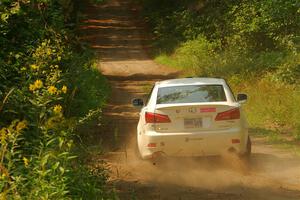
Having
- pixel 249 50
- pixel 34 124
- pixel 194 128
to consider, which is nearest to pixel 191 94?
pixel 194 128

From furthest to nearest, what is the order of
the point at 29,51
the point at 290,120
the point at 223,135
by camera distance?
the point at 290,120 → the point at 223,135 → the point at 29,51

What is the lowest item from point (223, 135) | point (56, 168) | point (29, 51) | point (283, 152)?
point (283, 152)

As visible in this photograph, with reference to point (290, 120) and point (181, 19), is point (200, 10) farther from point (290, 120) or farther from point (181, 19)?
point (290, 120)

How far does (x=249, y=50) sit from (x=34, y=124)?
62.2ft

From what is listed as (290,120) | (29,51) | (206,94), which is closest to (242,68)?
(290,120)

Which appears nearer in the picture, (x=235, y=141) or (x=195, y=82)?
(x=235, y=141)

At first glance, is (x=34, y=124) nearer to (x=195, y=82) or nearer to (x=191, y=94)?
(x=191, y=94)

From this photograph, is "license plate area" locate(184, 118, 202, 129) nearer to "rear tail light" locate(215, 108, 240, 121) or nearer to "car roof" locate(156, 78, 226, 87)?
"rear tail light" locate(215, 108, 240, 121)

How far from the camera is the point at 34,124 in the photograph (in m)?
7.38

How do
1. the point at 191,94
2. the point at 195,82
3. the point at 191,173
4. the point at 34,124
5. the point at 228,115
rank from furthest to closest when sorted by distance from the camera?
the point at 195,82 → the point at 191,94 → the point at 191,173 → the point at 228,115 → the point at 34,124

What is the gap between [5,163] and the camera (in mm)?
7332

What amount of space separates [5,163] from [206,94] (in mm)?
5122

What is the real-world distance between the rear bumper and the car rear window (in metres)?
0.66

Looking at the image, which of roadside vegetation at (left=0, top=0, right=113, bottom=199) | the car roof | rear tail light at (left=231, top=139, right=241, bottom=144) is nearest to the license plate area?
rear tail light at (left=231, top=139, right=241, bottom=144)
